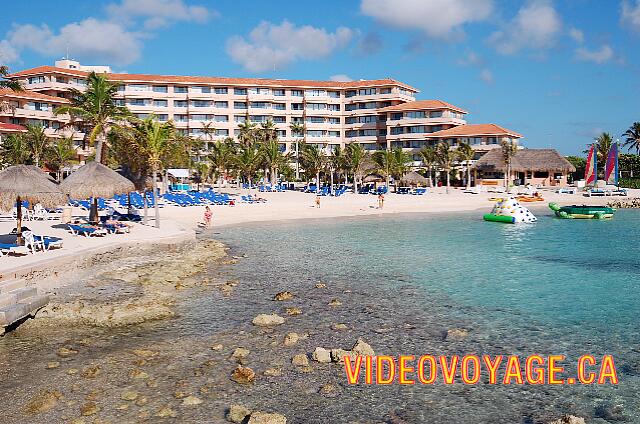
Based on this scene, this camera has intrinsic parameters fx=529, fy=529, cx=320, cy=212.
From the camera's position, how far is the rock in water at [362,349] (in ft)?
34.7

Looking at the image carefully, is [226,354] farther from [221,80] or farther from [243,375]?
[221,80]

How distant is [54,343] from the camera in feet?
36.6

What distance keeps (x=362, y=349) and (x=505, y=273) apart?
11244 mm

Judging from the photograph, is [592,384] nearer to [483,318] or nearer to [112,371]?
[483,318]

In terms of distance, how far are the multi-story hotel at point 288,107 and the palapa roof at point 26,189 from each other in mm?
59527

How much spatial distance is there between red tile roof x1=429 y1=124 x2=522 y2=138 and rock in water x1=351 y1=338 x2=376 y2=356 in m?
68.0

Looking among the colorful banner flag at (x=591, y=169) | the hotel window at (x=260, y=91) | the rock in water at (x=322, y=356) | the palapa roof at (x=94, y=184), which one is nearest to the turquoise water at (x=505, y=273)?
the rock in water at (x=322, y=356)

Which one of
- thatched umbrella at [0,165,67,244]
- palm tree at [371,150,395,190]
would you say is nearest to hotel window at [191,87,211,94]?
palm tree at [371,150,395,190]

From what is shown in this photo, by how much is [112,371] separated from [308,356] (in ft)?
12.0

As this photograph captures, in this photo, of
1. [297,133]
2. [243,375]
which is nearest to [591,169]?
[297,133]

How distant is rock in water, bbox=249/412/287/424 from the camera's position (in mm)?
7711

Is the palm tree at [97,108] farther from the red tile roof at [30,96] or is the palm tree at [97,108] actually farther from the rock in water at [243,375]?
the red tile roof at [30,96]

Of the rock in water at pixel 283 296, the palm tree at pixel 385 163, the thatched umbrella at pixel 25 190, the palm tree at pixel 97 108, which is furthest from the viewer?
the palm tree at pixel 385 163

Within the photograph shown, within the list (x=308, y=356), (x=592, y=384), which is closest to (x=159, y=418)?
(x=308, y=356)
